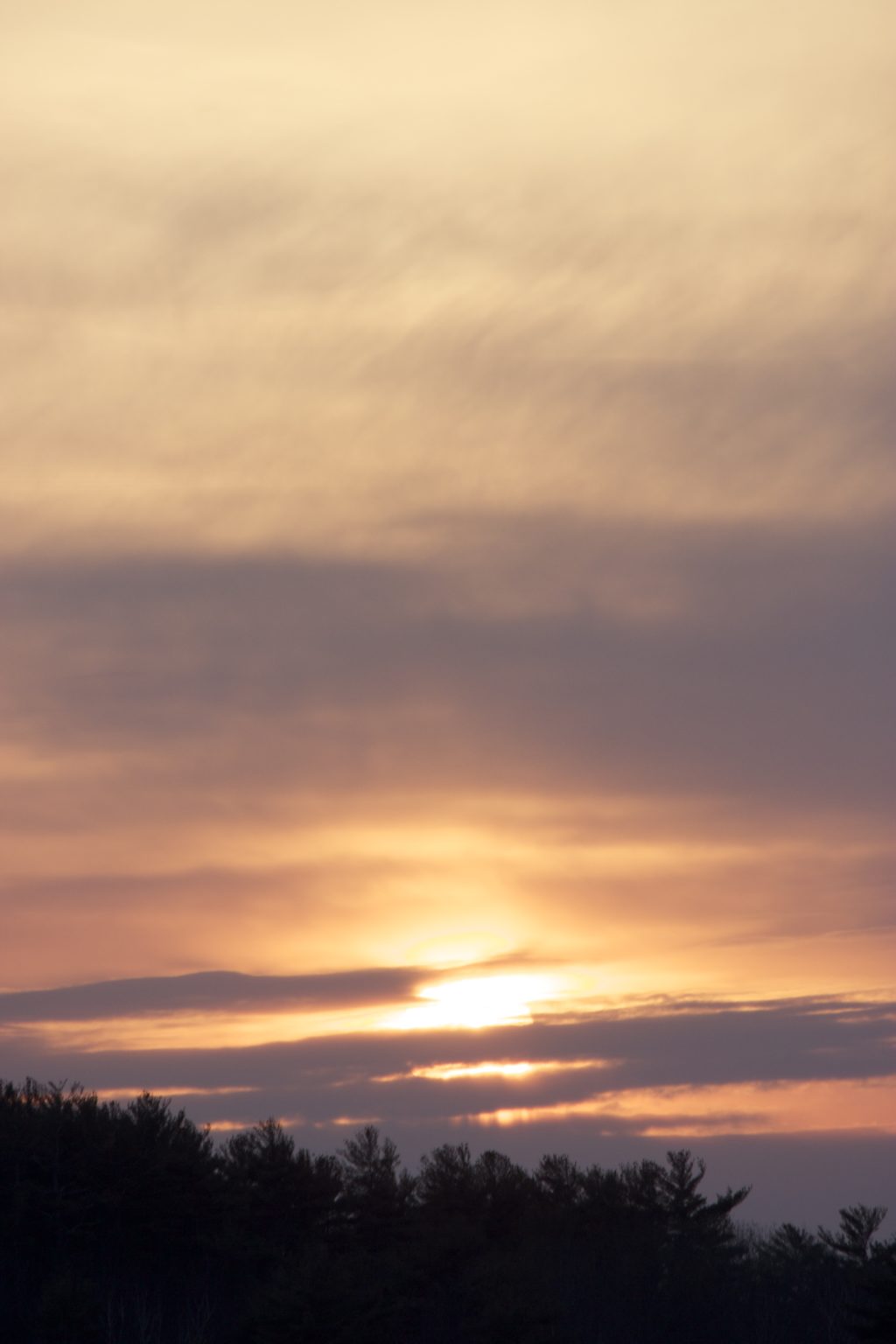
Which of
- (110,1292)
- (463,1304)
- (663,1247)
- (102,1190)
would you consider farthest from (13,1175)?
(663,1247)

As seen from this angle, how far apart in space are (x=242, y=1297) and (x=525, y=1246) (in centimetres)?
2291

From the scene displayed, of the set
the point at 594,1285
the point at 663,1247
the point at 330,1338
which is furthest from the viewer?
the point at 663,1247

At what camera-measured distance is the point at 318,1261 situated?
66562 millimetres

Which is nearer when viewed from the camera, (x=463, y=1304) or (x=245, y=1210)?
(x=463, y=1304)

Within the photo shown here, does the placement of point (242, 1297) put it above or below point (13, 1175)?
below

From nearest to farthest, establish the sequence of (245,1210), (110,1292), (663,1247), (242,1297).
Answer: (110,1292)
(242,1297)
(245,1210)
(663,1247)

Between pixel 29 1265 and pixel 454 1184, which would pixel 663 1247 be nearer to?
pixel 454 1184

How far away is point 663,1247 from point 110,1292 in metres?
40.9

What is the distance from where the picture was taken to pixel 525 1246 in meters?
95.1

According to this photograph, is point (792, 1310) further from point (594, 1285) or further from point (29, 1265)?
point (29, 1265)

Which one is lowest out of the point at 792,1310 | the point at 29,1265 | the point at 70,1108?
the point at 792,1310

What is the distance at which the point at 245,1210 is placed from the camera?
8375cm

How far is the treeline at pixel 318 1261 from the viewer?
2606 inches

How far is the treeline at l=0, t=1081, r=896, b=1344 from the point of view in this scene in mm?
66188
